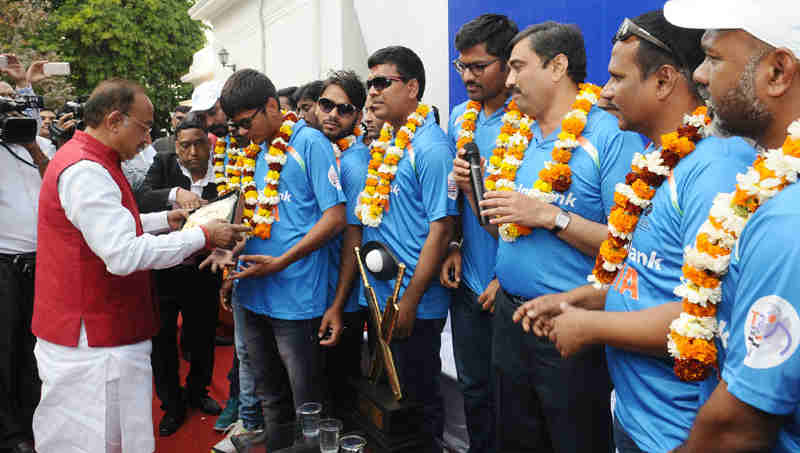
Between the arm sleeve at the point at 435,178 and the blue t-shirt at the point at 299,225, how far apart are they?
21.7 inches

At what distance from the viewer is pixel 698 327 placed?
1.32m

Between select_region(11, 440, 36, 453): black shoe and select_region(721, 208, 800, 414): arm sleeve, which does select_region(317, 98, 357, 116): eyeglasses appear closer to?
select_region(721, 208, 800, 414): arm sleeve

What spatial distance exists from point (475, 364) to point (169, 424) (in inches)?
105

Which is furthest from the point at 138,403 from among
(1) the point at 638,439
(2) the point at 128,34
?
(2) the point at 128,34

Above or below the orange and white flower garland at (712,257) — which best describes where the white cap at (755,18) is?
above

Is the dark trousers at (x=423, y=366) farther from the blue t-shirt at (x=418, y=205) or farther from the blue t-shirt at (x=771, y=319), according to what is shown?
the blue t-shirt at (x=771, y=319)

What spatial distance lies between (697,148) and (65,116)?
4620 millimetres

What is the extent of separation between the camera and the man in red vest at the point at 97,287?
248cm

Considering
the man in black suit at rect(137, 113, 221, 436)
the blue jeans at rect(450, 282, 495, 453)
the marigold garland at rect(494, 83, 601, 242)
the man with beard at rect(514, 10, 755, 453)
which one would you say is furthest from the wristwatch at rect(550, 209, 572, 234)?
the man in black suit at rect(137, 113, 221, 436)

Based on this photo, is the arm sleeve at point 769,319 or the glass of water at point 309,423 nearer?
the arm sleeve at point 769,319

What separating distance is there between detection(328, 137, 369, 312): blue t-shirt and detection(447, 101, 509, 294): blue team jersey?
2.33 ft

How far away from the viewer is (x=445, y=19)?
6211 mm

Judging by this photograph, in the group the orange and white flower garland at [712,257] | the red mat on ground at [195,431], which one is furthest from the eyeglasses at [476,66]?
the red mat on ground at [195,431]

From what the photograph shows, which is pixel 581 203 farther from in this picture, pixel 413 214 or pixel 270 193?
pixel 270 193
